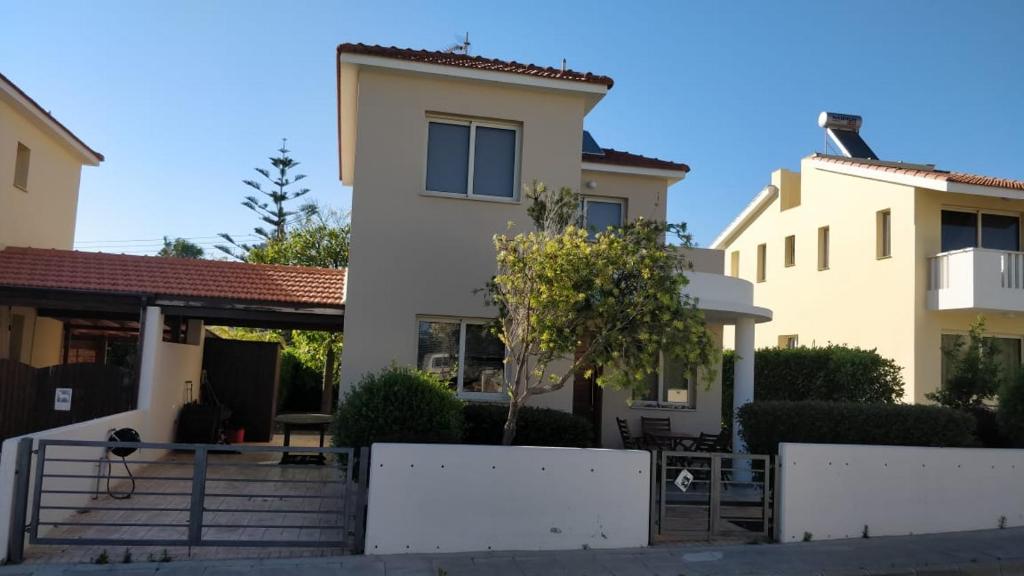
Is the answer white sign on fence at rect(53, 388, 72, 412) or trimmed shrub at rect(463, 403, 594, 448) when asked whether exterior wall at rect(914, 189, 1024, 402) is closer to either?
trimmed shrub at rect(463, 403, 594, 448)

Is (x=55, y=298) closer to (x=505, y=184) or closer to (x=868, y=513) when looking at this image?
(x=505, y=184)

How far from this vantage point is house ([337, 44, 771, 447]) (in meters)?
12.3

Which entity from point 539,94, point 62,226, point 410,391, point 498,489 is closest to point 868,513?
point 498,489

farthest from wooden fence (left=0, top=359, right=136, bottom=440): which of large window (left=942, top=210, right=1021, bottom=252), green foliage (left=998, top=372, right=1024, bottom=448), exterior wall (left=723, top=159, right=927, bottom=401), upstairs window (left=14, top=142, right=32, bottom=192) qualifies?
large window (left=942, top=210, right=1021, bottom=252)

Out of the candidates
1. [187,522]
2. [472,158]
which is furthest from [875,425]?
[187,522]

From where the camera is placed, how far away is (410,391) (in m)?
9.91

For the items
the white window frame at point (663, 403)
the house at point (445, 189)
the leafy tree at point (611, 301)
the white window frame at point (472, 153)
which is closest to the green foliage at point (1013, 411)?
the house at point (445, 189)

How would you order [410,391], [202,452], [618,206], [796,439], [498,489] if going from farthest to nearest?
[618,206] < [796,439] < [410,391] < [498,489] < [202,452]

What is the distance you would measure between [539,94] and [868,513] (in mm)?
7452

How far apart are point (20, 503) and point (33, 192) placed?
1057cm

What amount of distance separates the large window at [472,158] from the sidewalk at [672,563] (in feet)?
19.8

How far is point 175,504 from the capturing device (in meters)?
10.2

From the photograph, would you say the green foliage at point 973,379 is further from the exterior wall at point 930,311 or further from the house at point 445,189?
the house at point 445,189

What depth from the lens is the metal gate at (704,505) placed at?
9.15 meters
